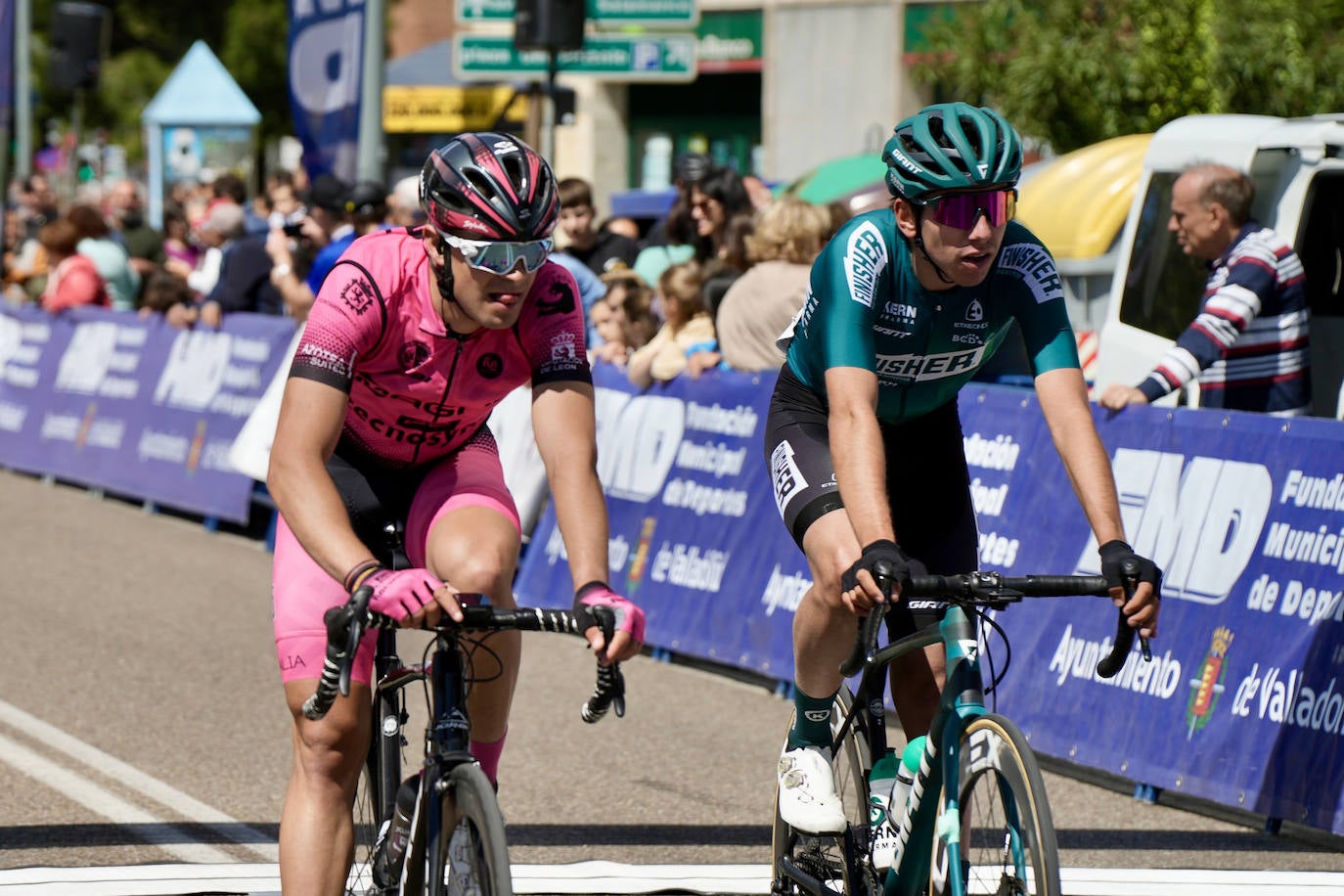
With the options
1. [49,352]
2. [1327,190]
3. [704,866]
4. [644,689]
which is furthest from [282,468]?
[49,352]

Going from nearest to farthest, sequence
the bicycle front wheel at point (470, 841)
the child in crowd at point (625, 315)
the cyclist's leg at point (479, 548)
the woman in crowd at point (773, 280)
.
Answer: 1. the bicycle front wheel at point (470, 841)
2. the cyclist's leg at point (479, 548)
3. the woman in crowd at point (773, 280)
4. the child in crowd at point (625, 315)

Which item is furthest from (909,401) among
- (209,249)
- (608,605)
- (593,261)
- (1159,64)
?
(209,249)

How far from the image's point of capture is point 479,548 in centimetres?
442

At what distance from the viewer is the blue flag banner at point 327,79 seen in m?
13.6

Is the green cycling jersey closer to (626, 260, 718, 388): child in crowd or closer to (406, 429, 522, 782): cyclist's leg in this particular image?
(406, 429, 522, 782): cyclist's leg

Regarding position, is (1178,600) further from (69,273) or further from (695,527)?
(69,273)

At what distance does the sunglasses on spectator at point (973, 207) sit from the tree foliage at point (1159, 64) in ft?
38.7

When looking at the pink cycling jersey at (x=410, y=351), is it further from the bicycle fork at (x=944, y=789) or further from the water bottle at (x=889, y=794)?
the water bottle at (x=889, y=794)

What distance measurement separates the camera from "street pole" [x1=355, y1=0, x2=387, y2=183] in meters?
14.2

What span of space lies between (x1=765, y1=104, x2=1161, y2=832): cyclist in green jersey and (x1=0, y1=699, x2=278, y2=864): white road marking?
2.03 m

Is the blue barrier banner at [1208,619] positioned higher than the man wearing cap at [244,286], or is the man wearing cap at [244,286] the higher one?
the man wearing cap at [244,286]

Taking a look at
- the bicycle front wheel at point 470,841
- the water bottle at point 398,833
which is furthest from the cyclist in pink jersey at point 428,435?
the bicycle front wheel at point 470,841

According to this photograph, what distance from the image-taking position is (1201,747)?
7012 millimetres

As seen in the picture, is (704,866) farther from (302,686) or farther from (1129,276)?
(1129,276)
